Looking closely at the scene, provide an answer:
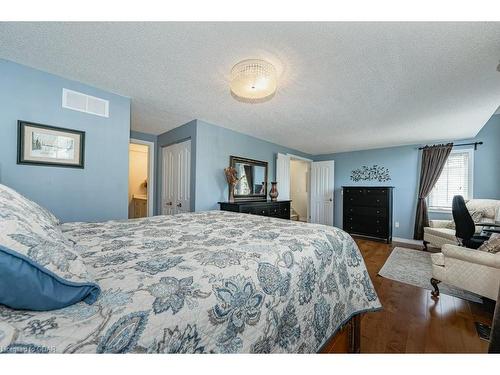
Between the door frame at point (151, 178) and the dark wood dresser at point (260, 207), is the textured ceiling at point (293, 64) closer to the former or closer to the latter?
the door frame at point (151, 178)

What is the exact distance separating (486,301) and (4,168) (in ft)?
15.3

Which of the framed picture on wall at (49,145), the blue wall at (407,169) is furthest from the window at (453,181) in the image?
the framed picture on wall at (49,145)

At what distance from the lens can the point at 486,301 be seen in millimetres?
2014

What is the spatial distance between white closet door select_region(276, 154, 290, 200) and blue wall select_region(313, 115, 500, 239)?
1600mm

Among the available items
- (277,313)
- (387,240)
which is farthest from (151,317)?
(387,240)

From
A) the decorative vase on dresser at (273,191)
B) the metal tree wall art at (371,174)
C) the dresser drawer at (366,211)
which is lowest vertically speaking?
the dresser drawer at (366,211)

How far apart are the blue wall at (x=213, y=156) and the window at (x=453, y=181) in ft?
13.2

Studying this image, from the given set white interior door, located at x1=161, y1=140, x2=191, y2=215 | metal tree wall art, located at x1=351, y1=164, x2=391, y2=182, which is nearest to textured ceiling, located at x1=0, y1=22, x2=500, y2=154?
white interior door, located at x1=161, y1=140, x2=191, y2=215

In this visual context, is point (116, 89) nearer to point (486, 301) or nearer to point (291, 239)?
point (291, 239)

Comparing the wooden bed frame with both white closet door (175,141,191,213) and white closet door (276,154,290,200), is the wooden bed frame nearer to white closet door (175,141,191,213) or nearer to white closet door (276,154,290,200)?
white closet door (175,141,191,213)

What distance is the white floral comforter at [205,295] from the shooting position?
448 mm

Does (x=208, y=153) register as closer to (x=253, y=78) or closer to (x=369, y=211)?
(x=253, y=78)

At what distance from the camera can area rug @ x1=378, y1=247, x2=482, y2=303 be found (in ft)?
7.26
